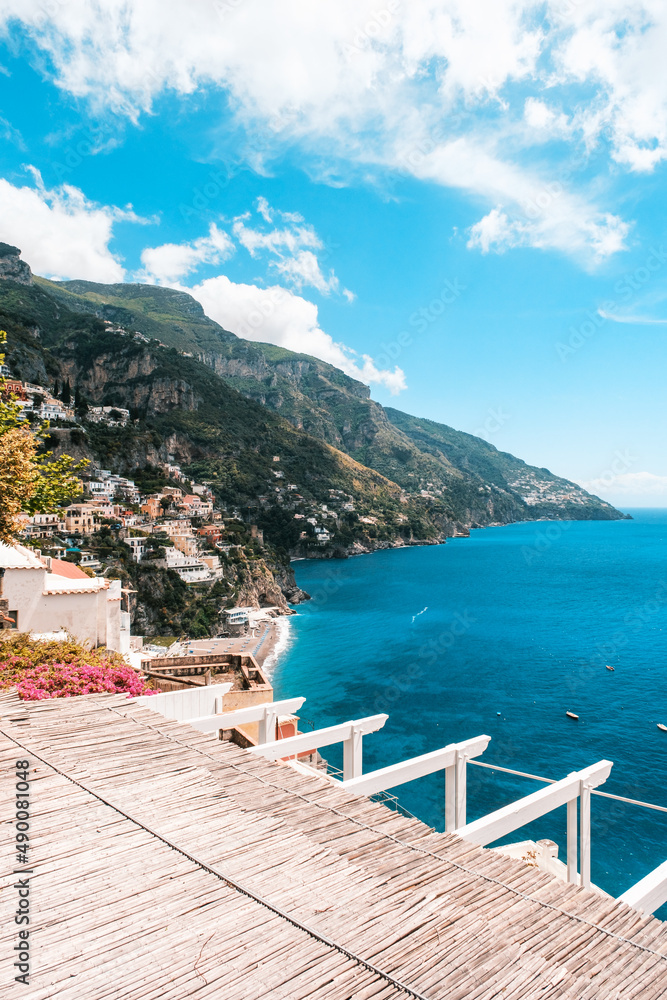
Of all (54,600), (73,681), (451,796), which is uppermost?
(54,600)

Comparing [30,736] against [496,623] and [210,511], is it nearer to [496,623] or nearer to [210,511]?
[496,623]

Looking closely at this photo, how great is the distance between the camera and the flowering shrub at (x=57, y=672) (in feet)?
19.8

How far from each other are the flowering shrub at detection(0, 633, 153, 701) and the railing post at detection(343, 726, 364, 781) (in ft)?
8.86

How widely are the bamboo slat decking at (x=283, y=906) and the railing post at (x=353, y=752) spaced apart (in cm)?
186

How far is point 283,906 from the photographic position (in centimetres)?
266

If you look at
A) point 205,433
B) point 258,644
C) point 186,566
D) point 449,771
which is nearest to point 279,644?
point 258,644

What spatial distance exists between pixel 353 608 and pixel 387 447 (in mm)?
131350

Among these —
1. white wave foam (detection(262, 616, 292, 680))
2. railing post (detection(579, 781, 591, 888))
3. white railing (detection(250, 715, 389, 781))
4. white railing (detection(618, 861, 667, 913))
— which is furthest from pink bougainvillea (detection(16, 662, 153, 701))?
white wave foam (detection(262, 616, 292, 680))

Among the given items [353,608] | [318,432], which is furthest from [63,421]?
[318,432]

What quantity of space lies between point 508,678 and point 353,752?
3241 centimetres

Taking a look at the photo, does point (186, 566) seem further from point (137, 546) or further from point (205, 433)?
point (205, 433)

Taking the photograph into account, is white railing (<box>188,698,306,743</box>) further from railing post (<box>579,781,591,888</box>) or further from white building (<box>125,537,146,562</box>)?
white building (<box>125,537,146,562</box>)

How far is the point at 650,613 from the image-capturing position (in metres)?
52.4

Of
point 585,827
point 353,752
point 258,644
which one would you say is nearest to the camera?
point 585,827
